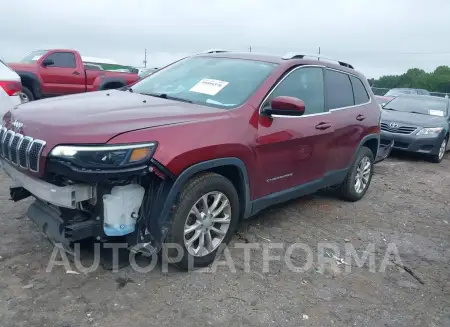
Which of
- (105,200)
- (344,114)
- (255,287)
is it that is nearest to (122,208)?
(105,200)

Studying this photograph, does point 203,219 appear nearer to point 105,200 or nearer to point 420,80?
point 105,200

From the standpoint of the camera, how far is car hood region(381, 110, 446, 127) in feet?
31.5

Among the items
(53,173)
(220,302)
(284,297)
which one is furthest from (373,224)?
(53,173)

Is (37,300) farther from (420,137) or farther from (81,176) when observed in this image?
(420,137)

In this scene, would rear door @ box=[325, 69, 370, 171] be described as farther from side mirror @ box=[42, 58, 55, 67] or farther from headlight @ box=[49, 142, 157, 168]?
side mirror @ box=[42, 58, 55, 67]

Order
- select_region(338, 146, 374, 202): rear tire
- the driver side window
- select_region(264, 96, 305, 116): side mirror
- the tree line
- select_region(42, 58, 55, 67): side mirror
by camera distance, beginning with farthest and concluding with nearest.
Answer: the tree line, select_region(42, 58, 55, 67): side mirror, select_region(338, 146, 374, 202): rear tire, the driver side window, select_region(264, 96, 305, 116): side mirror

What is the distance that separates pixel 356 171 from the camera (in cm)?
566

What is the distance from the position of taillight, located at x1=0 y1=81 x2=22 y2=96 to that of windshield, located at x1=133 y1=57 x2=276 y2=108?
2.50 metres

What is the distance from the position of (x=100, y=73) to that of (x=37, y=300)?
10.5 m

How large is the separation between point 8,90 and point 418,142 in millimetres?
7774

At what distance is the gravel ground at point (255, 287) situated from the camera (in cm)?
293

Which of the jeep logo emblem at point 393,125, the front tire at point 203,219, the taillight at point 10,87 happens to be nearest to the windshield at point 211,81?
the front tire at point 203,219

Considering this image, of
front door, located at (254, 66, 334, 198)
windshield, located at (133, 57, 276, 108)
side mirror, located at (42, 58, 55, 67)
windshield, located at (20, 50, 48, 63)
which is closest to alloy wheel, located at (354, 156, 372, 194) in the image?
front door, located at (254, 66, 334, 198)

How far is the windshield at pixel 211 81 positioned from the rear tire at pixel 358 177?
6.70ft
